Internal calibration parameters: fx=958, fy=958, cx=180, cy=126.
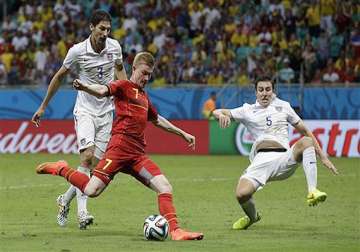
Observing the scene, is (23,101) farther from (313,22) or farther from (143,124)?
(143,124)

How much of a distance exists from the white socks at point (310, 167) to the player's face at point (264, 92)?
3.25 feet

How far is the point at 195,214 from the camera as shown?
44.7 feet

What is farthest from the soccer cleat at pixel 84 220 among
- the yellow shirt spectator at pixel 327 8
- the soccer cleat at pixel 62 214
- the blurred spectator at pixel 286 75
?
the yellow shirt spectator at pixel 327 8

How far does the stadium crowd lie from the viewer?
29.5 m

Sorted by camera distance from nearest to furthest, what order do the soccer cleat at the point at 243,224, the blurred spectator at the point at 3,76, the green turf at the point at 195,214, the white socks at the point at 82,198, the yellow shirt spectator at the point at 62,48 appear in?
the green turf at the point at 195,214, the soccer cleat at the point at 243,224, the white socks at the point at 82,198, the blurred spectator at the point at 3,76, the yellow shirt spectator at the point at 62,48

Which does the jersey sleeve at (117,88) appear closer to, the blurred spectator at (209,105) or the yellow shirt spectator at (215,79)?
the blurred spectator at (209,105)

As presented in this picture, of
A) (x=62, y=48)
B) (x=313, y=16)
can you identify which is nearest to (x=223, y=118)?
(x=313, y=16)

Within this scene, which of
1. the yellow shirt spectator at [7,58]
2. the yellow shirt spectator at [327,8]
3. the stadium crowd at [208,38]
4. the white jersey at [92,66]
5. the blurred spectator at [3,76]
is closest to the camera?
the white jersey at [92,66]

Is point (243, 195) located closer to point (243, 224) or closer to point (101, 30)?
point (243, 224)

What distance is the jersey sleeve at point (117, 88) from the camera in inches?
420

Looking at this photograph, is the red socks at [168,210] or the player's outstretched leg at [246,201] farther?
the player's outstretched leg at [246,201]

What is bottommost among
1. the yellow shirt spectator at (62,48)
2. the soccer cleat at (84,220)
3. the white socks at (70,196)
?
the yellow shirt spectator at (62,48)

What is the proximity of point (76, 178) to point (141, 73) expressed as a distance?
1.44 metres

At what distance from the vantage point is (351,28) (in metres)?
29.9
